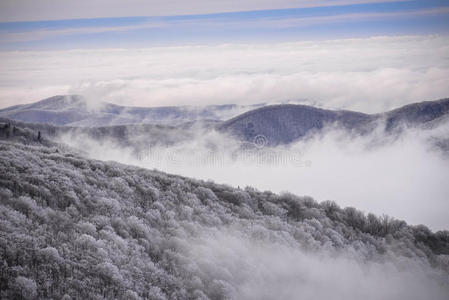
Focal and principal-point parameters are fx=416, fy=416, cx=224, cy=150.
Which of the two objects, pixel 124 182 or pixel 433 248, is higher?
pixel 124 182

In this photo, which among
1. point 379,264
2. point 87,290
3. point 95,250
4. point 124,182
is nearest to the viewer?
point 87,290

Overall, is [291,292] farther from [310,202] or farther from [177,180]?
[310,202]

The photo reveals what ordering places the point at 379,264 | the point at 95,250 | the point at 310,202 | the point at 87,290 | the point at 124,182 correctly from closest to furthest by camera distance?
the point at 87,290
the point at 95,250
the point at 124,182
the point at 379,264
the point at 310,202

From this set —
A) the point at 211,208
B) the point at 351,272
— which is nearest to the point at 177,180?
the point at 211,208

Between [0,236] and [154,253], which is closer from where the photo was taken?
[0,236]

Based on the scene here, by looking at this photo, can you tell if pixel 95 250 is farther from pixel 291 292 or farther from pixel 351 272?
pixel 351 272

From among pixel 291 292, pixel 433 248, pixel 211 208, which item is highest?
pixel 211 208

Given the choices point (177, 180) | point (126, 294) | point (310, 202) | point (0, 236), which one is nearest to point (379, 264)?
point (310, 202)
